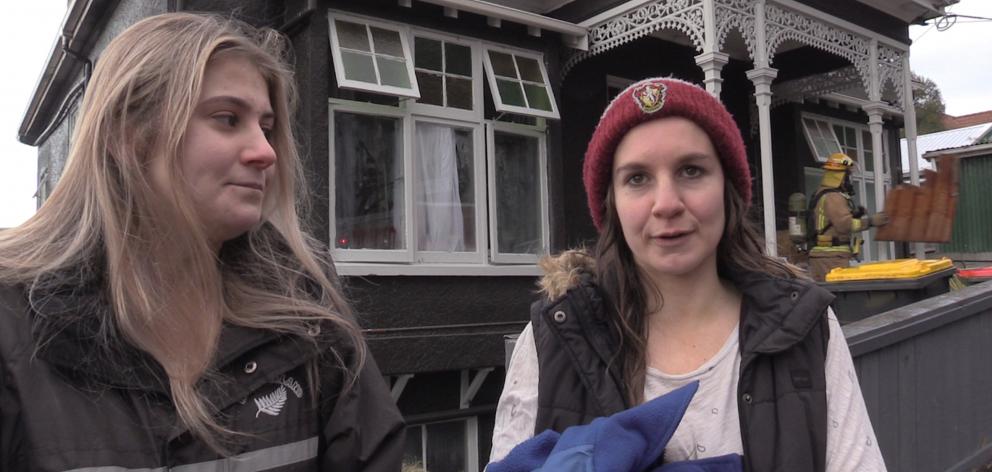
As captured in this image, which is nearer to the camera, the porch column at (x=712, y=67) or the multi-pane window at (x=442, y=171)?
the multi-pane window at (x=442, y=171)

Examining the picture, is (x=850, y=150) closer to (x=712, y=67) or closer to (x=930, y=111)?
(x=712, y=67)

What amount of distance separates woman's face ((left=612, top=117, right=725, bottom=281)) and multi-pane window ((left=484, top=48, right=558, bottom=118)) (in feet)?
17.4

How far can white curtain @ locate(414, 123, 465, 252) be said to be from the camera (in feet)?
22.3

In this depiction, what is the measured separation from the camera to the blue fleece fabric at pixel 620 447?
4.31 feet

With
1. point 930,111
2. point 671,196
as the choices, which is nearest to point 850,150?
point 671,196

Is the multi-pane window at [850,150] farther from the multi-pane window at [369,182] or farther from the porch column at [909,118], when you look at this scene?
the multi-pane window at [369,182]

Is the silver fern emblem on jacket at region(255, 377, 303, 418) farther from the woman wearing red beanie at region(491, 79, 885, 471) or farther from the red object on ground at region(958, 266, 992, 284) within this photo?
the red object on ground at region(958, 266, 992, 284)

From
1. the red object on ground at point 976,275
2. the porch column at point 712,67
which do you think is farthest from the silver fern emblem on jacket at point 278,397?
the red object on ground at point 976,275

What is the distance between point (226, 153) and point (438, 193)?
537 centimetres

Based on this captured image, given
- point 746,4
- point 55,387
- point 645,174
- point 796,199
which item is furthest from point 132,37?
point 796,199

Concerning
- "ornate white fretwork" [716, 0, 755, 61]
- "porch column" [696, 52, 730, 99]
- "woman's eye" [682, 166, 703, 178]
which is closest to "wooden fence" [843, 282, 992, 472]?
"woman's eye" [682, 166, 703, 178]

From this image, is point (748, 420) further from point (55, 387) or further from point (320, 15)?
point (320, 15)

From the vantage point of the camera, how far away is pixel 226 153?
1536mm

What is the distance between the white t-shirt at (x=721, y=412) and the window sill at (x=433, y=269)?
4305 mm
